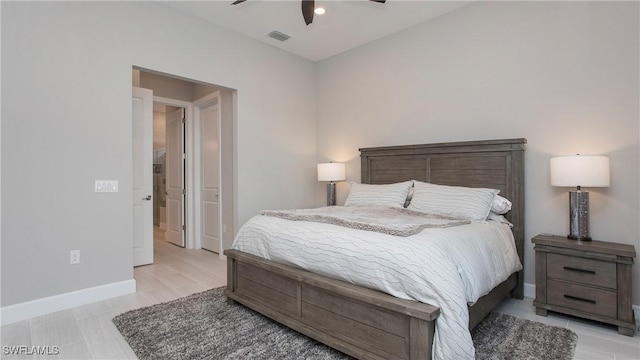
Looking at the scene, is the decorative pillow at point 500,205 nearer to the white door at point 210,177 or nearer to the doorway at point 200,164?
the doorway at point 200,164

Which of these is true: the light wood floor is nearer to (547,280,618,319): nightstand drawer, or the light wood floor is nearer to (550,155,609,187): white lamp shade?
(547,280,618,319): nightstand drawer

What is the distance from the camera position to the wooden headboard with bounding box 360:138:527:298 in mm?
2996

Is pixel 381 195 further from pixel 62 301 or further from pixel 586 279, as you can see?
pixel 62 301

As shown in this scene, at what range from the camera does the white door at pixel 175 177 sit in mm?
5070

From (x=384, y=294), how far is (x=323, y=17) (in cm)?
309

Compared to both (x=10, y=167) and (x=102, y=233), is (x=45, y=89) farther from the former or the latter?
(x=102, y=233)

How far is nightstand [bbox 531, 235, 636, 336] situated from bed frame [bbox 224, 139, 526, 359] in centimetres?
31

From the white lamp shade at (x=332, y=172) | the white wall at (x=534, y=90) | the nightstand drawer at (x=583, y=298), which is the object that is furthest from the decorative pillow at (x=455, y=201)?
the white lamp shade at (x=332, y=172)

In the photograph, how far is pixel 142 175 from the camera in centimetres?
404

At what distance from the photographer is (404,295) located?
5.45ft

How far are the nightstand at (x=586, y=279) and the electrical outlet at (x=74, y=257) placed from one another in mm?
3832

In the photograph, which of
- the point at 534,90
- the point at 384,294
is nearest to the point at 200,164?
the point at 384,294

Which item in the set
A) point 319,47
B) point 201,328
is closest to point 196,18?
point 319,47

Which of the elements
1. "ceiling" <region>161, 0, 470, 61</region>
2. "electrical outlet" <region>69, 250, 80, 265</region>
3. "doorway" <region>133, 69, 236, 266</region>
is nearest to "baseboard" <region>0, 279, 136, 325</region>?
"electrical outlet" <region>69, 250, 80, 265</region>
